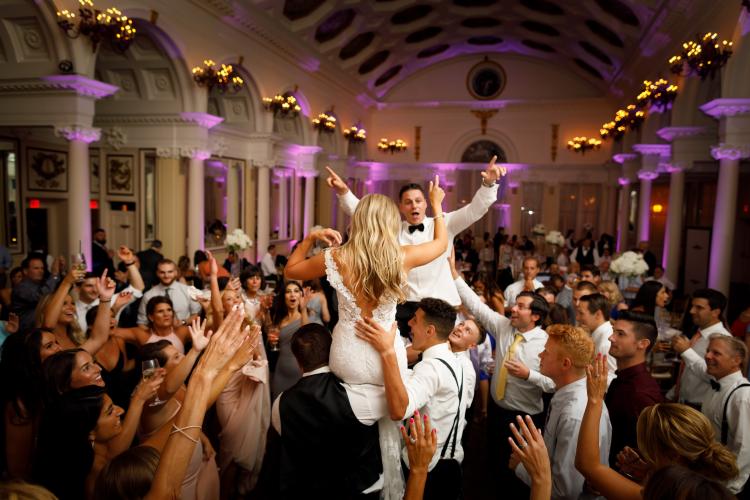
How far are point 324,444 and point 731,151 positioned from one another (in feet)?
27.9

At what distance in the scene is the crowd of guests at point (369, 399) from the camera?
1763mm

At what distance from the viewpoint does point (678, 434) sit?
1739 millimetres

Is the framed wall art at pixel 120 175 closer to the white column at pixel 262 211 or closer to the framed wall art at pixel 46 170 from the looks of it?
the framed wall art at pixel 46 170

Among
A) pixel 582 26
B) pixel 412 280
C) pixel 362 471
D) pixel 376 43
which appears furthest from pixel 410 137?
pixel 362 471

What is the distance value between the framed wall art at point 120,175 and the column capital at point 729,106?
1066cm

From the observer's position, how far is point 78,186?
7383mm

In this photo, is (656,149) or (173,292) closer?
(173,292)

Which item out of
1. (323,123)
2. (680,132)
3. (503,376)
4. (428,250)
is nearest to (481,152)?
(323,123)

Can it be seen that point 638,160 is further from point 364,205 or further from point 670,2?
point 364,205

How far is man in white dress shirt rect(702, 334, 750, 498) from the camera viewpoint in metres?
2.68

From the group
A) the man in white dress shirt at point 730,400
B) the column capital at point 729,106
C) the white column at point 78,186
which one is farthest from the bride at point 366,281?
the column capital at point 729,106

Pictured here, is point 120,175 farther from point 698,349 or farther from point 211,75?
point 698,349

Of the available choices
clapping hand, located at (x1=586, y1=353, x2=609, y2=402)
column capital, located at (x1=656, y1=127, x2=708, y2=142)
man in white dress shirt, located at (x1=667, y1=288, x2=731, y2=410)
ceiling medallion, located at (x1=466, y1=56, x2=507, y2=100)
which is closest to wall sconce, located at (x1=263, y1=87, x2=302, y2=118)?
column capital, located at (x1=656, y1=127, x2=708, y2=142)

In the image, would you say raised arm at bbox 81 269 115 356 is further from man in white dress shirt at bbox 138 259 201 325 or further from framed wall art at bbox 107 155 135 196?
framed wall art at bbox 107 155 135 196
